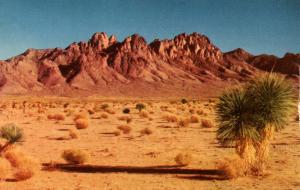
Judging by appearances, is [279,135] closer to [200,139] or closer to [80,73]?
[200,139]

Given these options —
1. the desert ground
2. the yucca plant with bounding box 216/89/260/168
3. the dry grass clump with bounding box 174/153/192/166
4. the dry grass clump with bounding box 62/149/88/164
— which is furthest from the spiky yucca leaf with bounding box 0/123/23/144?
the yucca plant with bounding box 216/89/260/168

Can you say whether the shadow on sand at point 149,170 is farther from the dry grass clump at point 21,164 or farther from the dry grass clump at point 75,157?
the dry grass clump at point 21,164

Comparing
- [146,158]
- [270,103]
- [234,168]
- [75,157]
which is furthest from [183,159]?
[270,103]

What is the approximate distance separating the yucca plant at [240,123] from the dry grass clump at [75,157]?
19.3ft

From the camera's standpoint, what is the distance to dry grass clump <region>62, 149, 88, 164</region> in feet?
58.2

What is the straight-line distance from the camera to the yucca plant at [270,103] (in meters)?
14.2

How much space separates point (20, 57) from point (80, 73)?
3016 centimetres

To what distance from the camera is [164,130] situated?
30.6m

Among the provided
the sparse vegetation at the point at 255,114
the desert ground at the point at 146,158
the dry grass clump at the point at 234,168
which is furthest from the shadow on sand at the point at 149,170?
the sparse vegetation at the point at 255,114

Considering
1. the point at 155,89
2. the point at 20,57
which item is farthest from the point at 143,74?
the point at 20,57

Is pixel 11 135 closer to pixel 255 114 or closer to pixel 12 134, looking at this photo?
pixel 12 134

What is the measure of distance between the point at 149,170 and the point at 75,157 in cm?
314

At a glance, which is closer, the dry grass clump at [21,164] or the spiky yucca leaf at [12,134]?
the dry grass clump at [21,164]

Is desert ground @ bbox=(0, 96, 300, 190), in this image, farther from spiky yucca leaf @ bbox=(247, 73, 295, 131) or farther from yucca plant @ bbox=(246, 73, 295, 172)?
spiky yucca leaf @ bbox=(247, 73, 295, 131)
